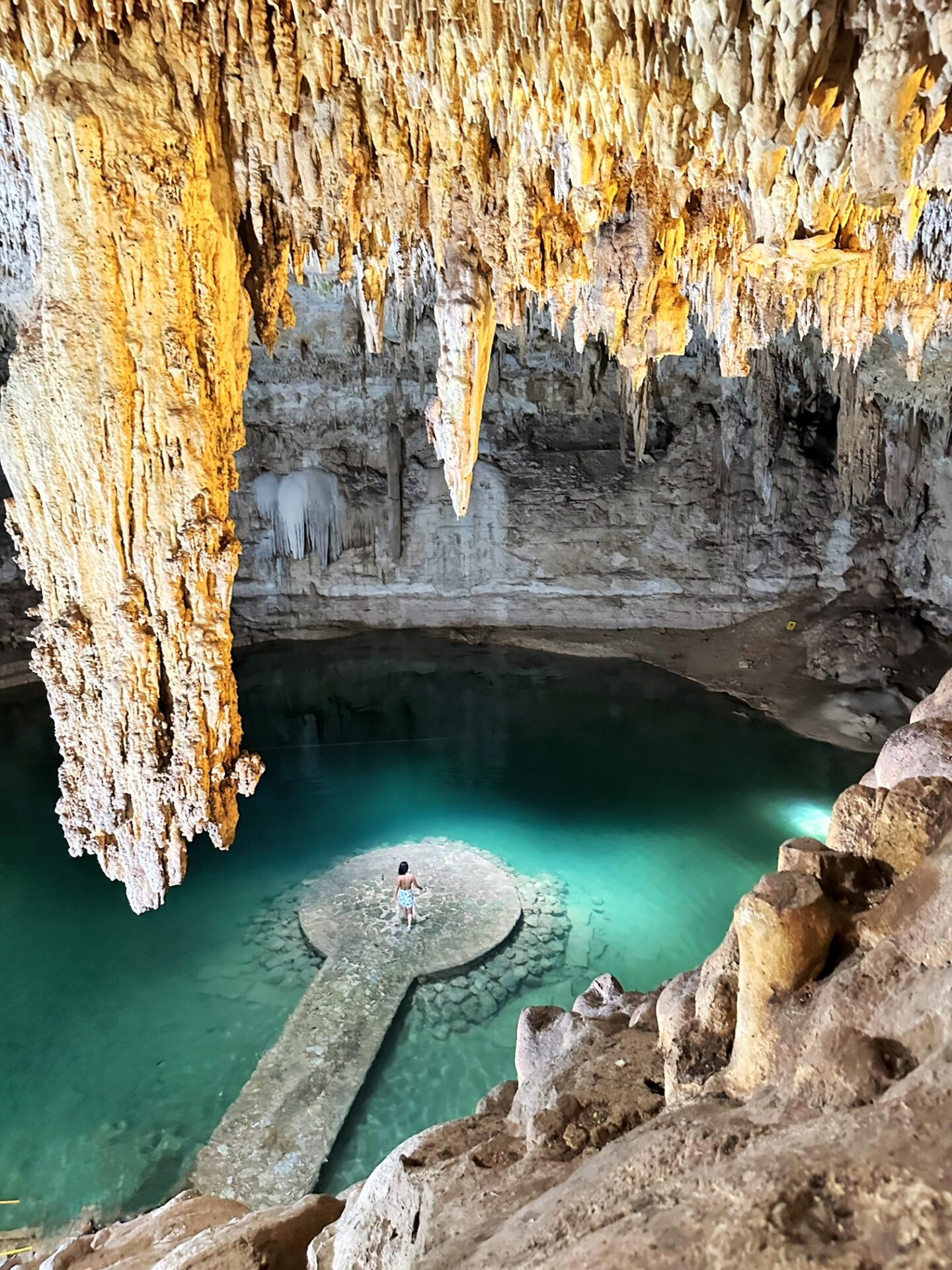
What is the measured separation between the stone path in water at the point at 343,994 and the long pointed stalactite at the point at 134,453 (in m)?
1.60

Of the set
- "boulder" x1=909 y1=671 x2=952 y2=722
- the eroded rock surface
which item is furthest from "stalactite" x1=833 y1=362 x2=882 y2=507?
the eroded rock surface

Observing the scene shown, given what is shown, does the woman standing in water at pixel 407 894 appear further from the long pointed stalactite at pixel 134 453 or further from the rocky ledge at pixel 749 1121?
the rocky ledge at pixel 749 1121

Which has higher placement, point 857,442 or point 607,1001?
point 857,442

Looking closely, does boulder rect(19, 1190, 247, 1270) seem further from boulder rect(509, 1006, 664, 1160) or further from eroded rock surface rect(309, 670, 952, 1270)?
boulder rect(509, 1006, 664, 1160)

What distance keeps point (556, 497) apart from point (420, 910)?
315 inches

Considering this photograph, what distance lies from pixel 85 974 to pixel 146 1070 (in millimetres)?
1195

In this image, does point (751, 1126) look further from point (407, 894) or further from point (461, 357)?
point (407, 894)

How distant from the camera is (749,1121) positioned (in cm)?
162

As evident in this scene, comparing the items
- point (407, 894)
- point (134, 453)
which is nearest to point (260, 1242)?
point (134, 453)

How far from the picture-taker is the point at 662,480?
12.6m

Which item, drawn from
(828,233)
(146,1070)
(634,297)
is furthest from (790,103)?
(146,1070)

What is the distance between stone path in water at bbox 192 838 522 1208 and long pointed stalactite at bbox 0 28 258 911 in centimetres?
160

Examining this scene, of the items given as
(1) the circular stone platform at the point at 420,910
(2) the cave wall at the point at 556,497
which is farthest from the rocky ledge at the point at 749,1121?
(2) the cave wall at the point at 556,497

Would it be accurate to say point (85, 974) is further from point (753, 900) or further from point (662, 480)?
point (662, 480)
